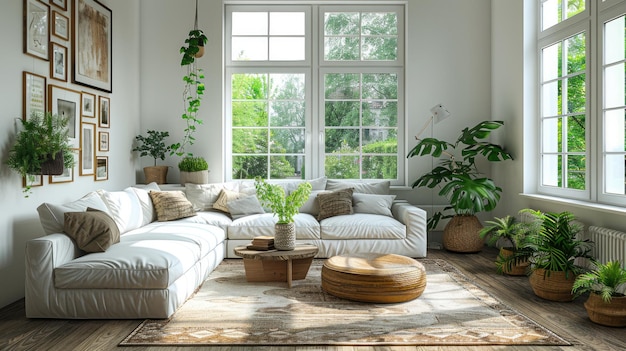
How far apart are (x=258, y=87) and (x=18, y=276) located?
12.3 ft

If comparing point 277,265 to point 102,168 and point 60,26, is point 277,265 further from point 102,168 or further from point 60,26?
point 60,26

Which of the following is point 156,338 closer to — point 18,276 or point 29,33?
point 18,276

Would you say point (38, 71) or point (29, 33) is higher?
point (29, 33)

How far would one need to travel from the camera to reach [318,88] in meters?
6.72

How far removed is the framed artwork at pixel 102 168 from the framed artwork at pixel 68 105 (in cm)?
47

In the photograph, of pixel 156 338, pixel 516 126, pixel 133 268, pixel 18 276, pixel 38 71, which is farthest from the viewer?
pixel 516 126

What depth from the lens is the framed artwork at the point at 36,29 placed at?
409cm

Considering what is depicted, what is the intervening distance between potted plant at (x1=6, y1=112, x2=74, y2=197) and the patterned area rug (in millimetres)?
1561

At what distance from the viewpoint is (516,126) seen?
19.2 ft

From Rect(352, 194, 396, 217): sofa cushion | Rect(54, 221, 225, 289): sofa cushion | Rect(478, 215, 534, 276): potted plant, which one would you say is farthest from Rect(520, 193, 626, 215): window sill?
Rect(54, 221, 225, 289): sofa cushion

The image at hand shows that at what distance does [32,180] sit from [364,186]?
361 centimetres

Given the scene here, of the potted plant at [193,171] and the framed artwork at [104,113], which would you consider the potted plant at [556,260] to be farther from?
the framed artwork at [104,113]

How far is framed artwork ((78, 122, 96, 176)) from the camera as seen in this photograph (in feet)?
16.4

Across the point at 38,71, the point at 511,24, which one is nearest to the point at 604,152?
the point at 511,24
